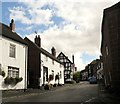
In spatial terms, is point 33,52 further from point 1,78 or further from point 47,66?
point 1,78

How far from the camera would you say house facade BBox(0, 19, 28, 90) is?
27484mm

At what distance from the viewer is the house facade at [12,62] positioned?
90.2ft

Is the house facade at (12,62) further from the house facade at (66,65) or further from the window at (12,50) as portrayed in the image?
the house facade at (66,65)

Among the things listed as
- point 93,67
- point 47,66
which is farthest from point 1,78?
point 93,67

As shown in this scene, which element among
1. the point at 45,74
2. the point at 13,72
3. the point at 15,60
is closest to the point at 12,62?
the point at 15,60

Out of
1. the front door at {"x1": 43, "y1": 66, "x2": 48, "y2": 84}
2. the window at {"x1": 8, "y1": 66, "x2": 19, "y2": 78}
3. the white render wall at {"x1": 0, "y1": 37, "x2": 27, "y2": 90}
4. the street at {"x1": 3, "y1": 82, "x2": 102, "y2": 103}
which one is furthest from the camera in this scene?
the front door at {"x1": 43, "y1": 66, "x2": 48, "y2": 84}

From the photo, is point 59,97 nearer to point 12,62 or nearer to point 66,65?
point 12,62

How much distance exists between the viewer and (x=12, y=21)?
118ft

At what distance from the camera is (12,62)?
2952cm

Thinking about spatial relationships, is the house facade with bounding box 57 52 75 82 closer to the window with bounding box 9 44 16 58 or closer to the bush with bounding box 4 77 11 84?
the window with bounding box 9 44 16 58

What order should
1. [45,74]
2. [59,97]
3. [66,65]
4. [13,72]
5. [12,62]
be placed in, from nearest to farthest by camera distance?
[59,97]
[12,62]
[13,72]
[45,74]
[66,65]

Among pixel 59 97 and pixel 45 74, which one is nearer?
pixel 59 97

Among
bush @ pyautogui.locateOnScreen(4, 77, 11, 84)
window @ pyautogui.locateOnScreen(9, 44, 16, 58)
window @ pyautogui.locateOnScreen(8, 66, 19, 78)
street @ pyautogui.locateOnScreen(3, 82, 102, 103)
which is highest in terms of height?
window @ pyautogui.locateOnScreen(9, 44, 16, 58)

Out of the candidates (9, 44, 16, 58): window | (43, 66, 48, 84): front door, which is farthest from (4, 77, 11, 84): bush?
(43, 66, 48, 84): front door
